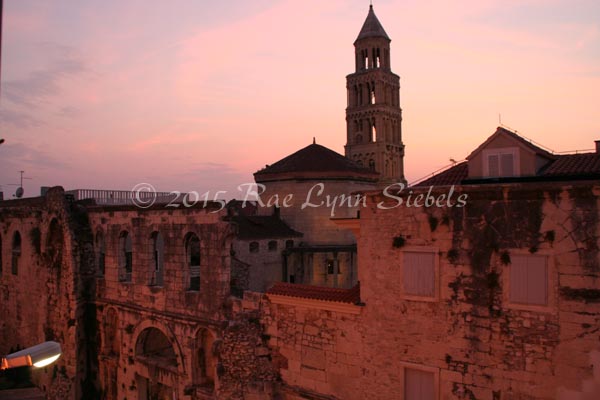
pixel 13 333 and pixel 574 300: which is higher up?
pixel 574 300

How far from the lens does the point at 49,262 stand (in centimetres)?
2416

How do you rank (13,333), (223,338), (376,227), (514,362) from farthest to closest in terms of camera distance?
(13,333)
(223,338)
(376,227)
(514,362)

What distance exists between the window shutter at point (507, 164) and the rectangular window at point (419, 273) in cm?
442

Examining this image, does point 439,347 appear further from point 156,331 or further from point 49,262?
point 49,262

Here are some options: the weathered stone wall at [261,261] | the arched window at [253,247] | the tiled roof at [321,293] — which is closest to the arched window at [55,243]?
the weathered stone wall at [261,261]

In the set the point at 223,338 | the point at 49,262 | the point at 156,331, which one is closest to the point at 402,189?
the point at 223,338

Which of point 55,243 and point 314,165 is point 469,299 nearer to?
point 314,165

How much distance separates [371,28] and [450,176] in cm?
4954

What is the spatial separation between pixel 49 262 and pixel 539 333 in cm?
2150

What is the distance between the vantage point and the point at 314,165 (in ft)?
101

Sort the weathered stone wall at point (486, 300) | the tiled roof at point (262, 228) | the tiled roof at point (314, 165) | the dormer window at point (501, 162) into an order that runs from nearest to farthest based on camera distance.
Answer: the weathered stone wall at point (486, 300)
the dormer window at point (501, 162)
the tiled roof at point (262, 228)
the tiled roof at point (314, 165)

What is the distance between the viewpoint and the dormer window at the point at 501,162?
49.0ft

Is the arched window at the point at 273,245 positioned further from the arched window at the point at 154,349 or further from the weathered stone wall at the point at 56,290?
the weathered stone wall at the point at 56,290

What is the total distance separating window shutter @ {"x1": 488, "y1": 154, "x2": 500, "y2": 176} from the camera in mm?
15133
